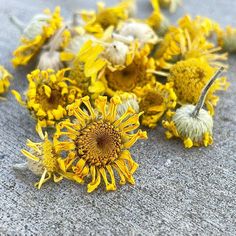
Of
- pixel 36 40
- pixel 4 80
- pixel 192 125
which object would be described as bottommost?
pixel 192 125

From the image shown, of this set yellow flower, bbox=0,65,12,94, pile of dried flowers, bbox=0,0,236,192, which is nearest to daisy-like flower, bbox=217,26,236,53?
pile of dried flowers, bbox=0,0,236,192

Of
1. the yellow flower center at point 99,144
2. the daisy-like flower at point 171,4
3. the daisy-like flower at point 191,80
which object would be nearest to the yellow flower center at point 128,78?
the daisy-like flower at point 191,80

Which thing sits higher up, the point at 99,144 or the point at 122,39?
the point at 122,39

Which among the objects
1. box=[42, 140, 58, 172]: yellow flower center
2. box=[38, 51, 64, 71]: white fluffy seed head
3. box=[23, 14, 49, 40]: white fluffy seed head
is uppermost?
box=[23, 14, 49, 40]: white fluffy seed head

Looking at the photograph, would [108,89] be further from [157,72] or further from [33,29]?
[33,29]

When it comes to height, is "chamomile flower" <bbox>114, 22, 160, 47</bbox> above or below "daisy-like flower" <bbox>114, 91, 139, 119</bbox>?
above

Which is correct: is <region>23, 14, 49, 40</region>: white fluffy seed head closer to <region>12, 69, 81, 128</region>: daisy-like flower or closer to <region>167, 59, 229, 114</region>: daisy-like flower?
<region>12, 69, 81, 128</region>: daisy-like flower

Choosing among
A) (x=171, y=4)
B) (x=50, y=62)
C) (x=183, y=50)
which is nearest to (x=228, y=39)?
(x=183, y=50)
